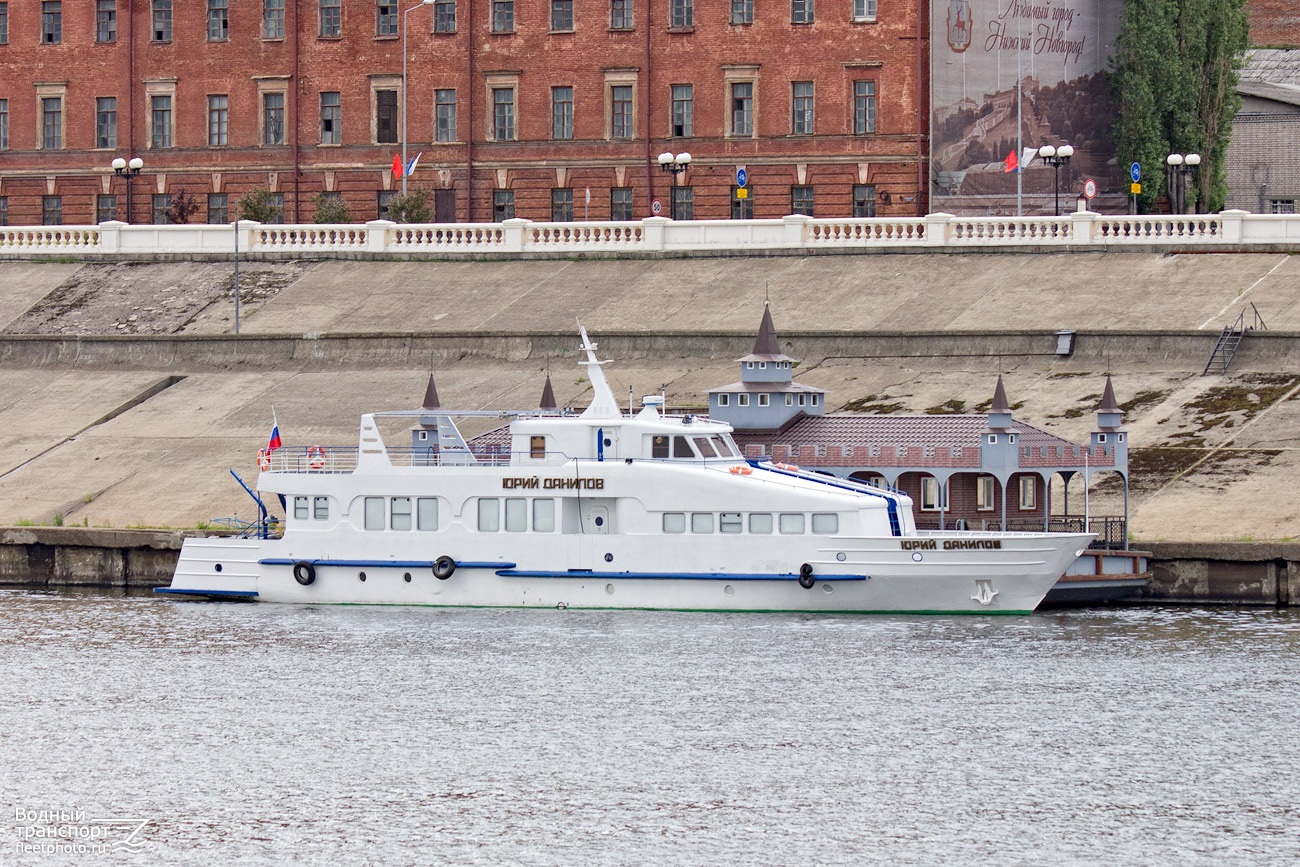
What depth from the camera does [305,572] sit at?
4869 centimetres

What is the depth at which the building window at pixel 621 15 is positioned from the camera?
8344 centimetres

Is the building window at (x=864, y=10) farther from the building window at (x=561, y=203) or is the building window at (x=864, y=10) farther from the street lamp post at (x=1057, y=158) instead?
the building window at (x=561, y=203)

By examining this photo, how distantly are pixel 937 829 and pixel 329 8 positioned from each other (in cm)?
6070

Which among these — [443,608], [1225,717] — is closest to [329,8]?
[443,608]

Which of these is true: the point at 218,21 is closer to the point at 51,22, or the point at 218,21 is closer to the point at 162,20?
the point at 162,20

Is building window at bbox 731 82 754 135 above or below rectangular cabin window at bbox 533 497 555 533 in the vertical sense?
above

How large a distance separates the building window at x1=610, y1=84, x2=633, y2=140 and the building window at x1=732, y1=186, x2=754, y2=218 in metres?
4.46

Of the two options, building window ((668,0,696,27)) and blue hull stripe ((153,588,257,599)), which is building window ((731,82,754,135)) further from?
blue hull stripe ((153,588,257,599))

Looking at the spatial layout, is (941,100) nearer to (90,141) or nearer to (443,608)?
(90,141)

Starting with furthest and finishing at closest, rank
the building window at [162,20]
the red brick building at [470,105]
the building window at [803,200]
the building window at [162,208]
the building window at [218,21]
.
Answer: the building window at [162,20], the building window at [218,21], the building window at [162,208], the building window at [803,200], the red brick building at [470,105]

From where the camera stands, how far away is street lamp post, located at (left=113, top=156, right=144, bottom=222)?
8169 centimetres

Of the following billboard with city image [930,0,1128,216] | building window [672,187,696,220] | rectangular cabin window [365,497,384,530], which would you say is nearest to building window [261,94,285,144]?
building window [672,187,696,220]

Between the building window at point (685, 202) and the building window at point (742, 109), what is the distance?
2.55m

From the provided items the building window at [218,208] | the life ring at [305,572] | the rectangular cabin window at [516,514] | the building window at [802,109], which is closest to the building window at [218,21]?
the building window at [218,208]
